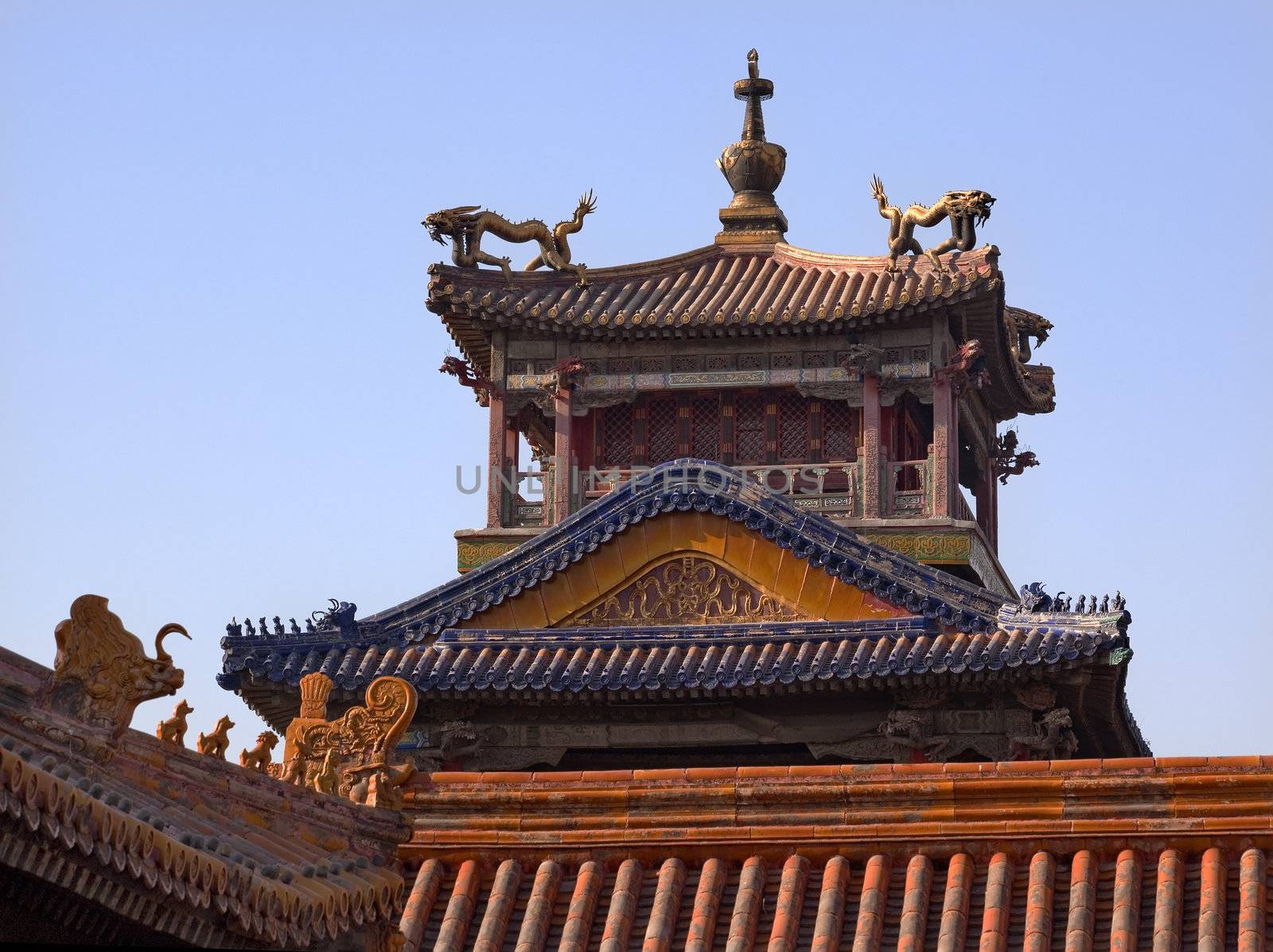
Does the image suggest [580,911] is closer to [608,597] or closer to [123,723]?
[123,723]

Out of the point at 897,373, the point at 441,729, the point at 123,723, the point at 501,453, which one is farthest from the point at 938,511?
the point at 123,723

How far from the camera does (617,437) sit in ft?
97.3

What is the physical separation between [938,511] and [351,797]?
15.5 metres

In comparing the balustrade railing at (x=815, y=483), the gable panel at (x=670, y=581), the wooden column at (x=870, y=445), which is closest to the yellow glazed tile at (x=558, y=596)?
the gable panel at (x=670, y=581)

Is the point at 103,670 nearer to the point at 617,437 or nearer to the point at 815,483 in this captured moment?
the point at 815,483

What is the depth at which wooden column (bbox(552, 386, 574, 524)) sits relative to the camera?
28562mm

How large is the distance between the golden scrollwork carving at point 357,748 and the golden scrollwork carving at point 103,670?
243cm

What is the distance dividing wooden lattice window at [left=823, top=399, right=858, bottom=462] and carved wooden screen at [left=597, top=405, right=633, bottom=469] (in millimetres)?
2197

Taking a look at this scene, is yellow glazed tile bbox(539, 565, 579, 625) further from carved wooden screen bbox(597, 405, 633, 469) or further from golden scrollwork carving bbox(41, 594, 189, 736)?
golden scrollwork carving bbox(41, 594, 189, 736)

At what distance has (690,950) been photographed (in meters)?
13.5

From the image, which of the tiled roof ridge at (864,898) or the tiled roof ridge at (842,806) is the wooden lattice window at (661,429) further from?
the tiled roof ridge at (864,898)

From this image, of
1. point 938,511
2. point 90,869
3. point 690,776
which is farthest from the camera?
point 938,511

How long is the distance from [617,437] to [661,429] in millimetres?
510

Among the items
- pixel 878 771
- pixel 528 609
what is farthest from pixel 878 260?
pixel 878 771
